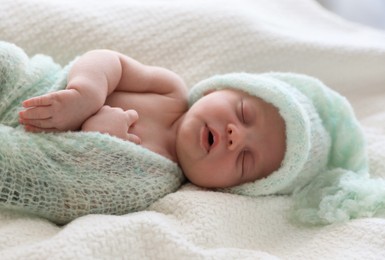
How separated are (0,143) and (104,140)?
0.67 feet

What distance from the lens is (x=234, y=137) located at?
1263mm

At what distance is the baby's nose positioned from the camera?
4.14ft

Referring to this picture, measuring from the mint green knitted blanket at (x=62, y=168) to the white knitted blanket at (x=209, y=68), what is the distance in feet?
0.15

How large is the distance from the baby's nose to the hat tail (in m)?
0.22

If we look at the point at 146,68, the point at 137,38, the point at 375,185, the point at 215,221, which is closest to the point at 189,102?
the point at 146,68

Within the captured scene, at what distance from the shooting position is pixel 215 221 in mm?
1172

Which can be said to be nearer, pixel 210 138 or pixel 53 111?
pixel 53 111

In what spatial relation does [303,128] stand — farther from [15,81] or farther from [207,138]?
[15,81]

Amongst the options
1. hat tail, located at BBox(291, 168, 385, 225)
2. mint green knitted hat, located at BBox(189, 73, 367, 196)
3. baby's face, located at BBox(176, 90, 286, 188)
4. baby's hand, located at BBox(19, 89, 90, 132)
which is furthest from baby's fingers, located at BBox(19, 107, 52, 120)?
hat tail, located at BBox(291, 168, 385, 225)

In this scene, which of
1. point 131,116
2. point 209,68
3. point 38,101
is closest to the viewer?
point 38,101

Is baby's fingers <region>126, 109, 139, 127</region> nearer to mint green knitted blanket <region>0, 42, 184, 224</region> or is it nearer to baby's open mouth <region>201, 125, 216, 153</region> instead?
mint green knitted blanket <region>0, 42, 184, 224</region>

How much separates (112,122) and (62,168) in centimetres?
15

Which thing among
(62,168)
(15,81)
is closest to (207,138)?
(62,168)

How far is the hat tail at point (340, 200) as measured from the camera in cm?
129
